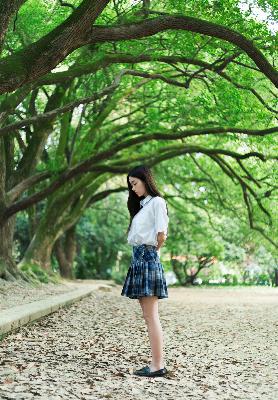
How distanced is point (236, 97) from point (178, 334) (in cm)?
519

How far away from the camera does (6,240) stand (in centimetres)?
1606

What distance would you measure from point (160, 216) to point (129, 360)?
1774 mm

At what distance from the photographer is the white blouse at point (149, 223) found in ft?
17.7

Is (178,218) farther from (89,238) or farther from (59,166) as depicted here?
(59,166)

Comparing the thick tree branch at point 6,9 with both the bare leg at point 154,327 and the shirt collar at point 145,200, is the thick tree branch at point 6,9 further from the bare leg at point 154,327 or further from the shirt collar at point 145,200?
the bare leg at point 154,327

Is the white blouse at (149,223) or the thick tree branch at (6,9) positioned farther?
the thick tree branch at (6,9)

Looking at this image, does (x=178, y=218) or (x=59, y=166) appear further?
(x=178, y=218)

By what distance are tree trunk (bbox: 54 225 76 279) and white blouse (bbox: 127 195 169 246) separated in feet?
64.0

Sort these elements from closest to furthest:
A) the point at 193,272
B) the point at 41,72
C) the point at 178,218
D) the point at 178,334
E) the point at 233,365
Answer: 1. the point at 233,365
2. the point at 41,72
3. the point at 178,334
4. the point at 178,218
5. the point at 193,272

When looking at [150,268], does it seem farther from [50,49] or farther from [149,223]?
[50,49]

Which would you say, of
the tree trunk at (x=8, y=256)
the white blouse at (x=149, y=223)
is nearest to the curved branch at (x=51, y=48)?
the white blouse at (x=149, y=223)

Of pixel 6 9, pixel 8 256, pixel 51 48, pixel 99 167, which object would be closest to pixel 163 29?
pixel 51 48

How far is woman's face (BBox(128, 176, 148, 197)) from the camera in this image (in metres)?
5.61

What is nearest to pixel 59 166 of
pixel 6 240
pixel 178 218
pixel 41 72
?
pixel 6 240
